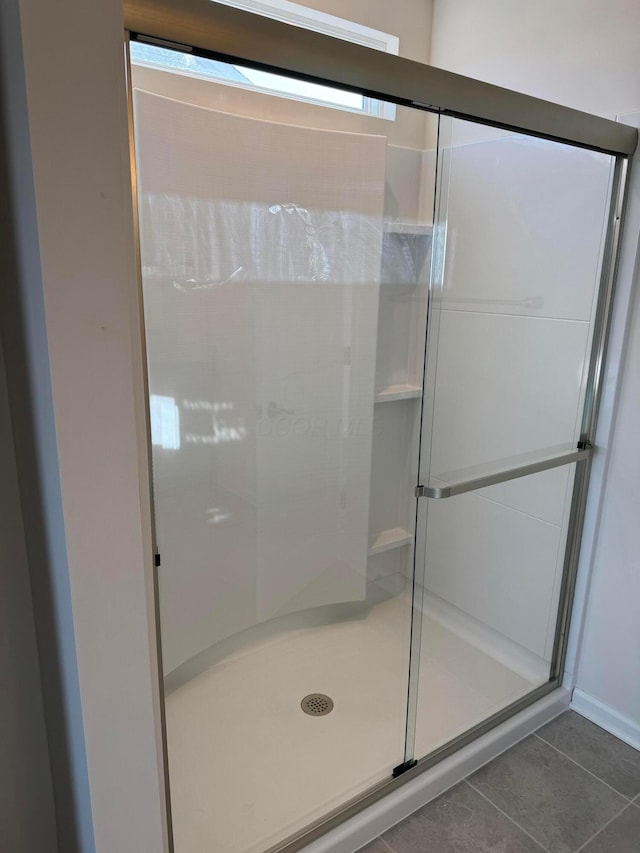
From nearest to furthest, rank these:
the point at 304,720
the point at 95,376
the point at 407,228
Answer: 1. the point at 95,376
2. the point at 304,720
3. the point at 407,228

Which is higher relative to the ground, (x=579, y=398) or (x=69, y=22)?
(x=69, y=22)

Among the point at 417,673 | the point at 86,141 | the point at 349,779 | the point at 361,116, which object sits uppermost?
the point at 361,116

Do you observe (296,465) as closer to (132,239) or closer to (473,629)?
(473,629)

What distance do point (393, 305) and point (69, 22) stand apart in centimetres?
146

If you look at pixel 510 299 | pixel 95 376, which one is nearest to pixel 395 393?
pixel 510 299

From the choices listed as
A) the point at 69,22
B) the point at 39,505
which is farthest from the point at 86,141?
the point at 39,505

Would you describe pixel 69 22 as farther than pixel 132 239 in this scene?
No

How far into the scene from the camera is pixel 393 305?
197 centimetres

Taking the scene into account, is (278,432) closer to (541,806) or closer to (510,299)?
(510,299)

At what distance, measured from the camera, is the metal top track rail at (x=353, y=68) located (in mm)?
826

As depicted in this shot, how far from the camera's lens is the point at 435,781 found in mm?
1542

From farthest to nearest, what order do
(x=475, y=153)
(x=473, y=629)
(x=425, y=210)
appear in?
(x=473, y=629)
(x=425, y=210)
(x=475, y=153)

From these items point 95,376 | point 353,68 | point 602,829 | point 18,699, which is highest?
point 353,68

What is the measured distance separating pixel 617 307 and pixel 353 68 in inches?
39.1
